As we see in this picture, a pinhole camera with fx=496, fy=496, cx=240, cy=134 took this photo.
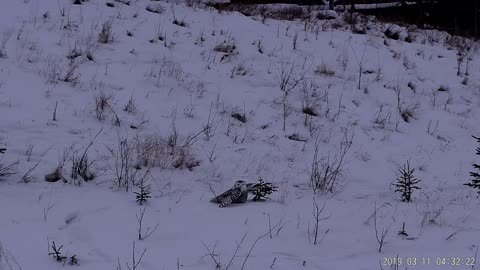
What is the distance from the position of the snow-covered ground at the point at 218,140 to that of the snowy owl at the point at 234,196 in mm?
76

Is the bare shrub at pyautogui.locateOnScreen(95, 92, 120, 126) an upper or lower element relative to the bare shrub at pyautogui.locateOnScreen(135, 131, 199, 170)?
upper

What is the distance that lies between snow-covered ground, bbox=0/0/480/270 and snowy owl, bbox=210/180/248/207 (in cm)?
8

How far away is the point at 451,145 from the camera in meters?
6.52

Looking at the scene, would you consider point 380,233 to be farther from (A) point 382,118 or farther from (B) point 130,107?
(A) point 382,118

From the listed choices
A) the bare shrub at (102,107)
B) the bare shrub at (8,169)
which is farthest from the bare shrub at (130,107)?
the bare shrub at (8,169)

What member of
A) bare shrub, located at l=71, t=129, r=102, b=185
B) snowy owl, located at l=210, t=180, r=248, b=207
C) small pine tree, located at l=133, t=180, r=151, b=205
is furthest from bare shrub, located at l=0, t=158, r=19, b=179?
snowy owl, located at l=210, t=180, r=248, b=207

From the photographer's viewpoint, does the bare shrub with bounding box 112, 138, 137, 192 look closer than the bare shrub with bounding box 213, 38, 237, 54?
Yes

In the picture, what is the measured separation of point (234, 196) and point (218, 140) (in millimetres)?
1417

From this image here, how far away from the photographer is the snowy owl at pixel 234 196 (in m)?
4.05

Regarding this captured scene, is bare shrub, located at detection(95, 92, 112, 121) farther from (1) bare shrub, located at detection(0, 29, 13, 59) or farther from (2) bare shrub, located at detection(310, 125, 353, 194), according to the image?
(2) bare shrub, located at detection(310, 125, 353, 194)

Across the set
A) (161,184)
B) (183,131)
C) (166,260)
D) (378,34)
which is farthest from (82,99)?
(378,34)

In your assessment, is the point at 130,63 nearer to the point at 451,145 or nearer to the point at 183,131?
the point at 183,131
